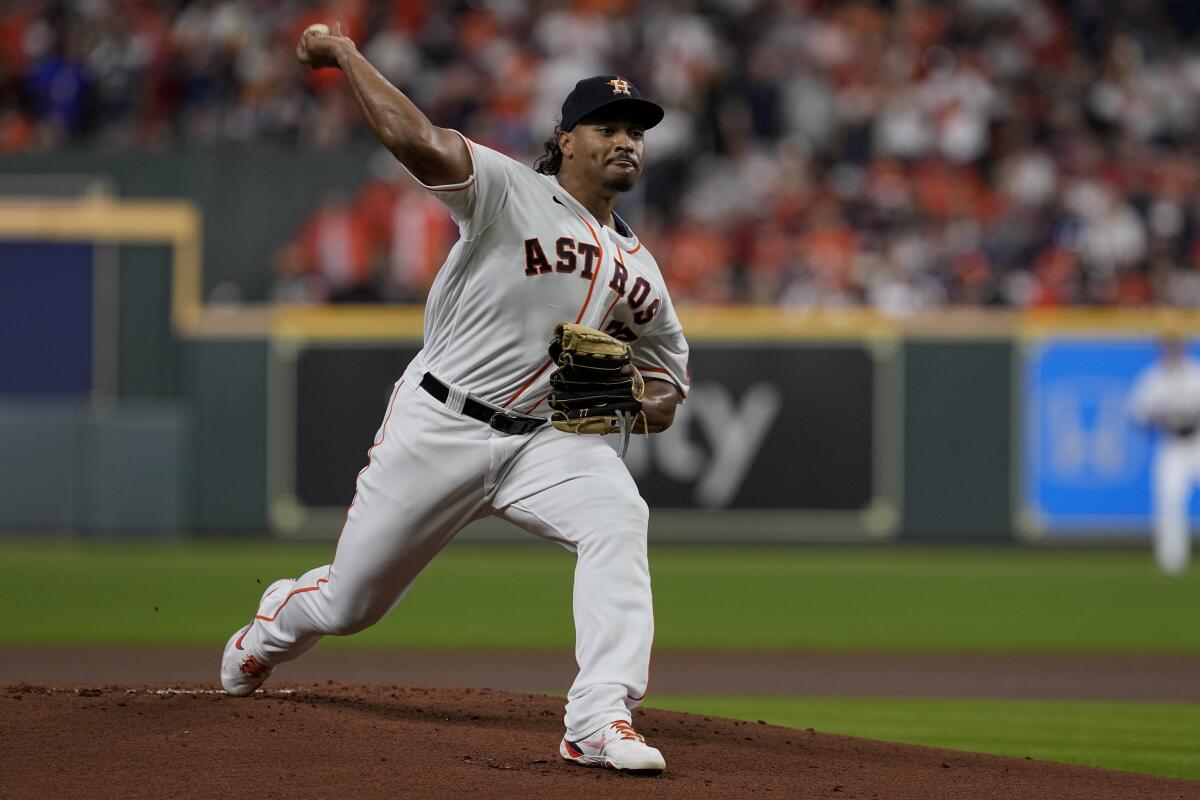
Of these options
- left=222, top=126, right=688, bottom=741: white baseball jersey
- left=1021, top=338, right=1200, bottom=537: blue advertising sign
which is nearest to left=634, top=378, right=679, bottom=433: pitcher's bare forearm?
left=222, top=126, right=688, bottom=741: white baseball jersey

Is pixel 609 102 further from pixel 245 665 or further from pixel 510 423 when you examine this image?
pixel 245 665

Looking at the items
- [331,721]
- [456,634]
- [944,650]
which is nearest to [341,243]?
→ [456,634]

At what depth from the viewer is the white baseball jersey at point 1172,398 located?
14.7m

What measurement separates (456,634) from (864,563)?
219 inches

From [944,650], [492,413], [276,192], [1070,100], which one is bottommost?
[944,650]

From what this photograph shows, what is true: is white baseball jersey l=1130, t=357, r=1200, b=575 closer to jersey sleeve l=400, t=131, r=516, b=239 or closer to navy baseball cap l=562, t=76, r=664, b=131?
navy baseball cap l=562, t=76, r=664, b=131

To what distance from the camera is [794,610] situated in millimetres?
11852

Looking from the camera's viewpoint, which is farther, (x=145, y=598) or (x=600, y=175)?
(x=145, y=598)

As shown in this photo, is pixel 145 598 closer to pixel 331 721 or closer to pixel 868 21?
pixel 331 721

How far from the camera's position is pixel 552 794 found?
4.61m

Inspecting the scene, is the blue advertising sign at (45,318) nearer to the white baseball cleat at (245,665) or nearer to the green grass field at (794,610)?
the green grass field at (794,610)

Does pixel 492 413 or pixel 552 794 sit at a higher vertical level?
pixel 492 413

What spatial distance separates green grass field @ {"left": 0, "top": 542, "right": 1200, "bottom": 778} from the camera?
24.3ft

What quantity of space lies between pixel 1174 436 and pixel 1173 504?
56 cm
